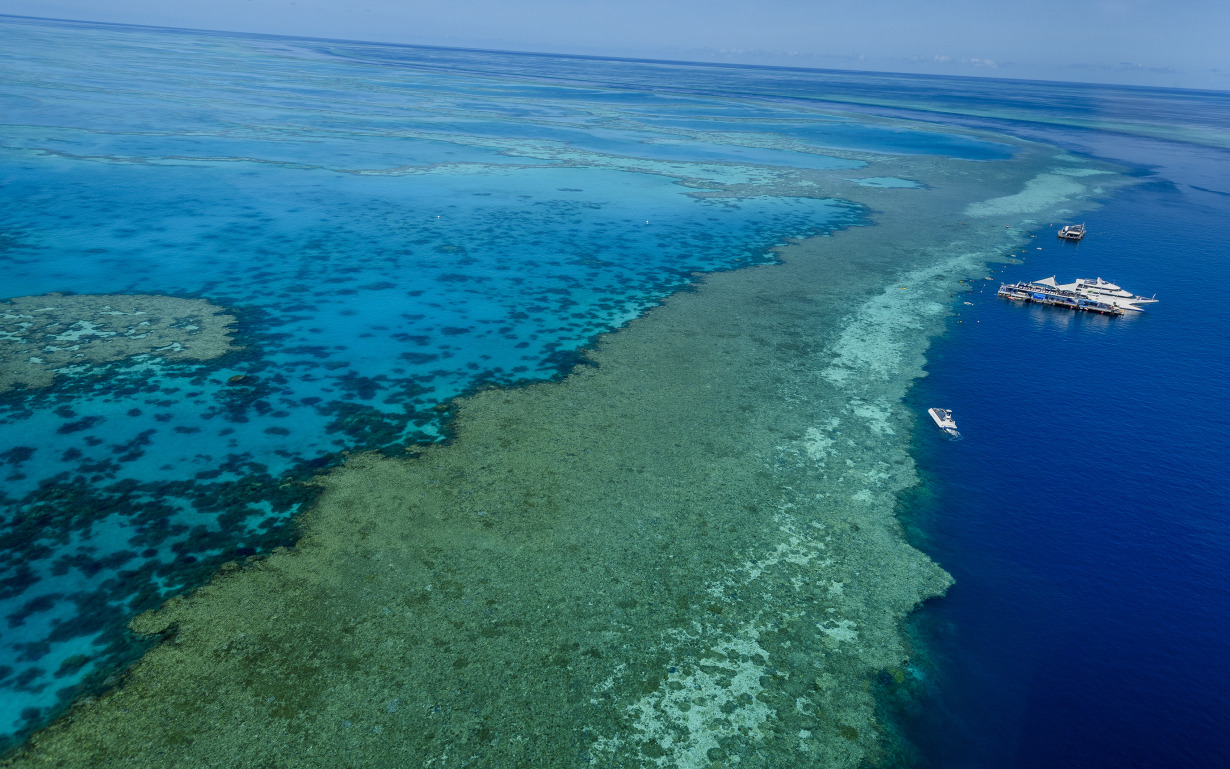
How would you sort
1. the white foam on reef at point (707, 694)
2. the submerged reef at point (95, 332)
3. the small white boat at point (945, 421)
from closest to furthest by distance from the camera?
the white foam on reef at point (707, 694) → the small white boat at point (945, 421) → the submerged reef at point (95, 332)

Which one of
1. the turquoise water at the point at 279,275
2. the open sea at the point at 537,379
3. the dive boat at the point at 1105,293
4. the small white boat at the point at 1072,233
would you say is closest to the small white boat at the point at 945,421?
the open sea at the point at 537,379

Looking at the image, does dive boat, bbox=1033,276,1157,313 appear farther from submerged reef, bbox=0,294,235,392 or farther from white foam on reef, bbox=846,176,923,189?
submerged reef, bbox=0,294,235,392

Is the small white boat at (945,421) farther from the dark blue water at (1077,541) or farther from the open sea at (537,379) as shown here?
the dark blue water at (1077,541)

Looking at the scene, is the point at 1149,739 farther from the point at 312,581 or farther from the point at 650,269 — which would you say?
the point at 650,269

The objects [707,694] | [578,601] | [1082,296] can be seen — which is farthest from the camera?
[1082,296]

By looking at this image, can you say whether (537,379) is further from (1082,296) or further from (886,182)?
(886,182)

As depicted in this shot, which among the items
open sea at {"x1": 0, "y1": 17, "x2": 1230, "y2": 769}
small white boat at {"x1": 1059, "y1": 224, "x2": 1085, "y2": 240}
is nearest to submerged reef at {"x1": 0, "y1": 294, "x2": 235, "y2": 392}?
open sea at {"x1": 0, "y1": 17, "x2": 1230, "y2": 769}

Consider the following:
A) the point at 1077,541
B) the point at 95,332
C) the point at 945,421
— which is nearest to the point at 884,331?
the point at 945,421
